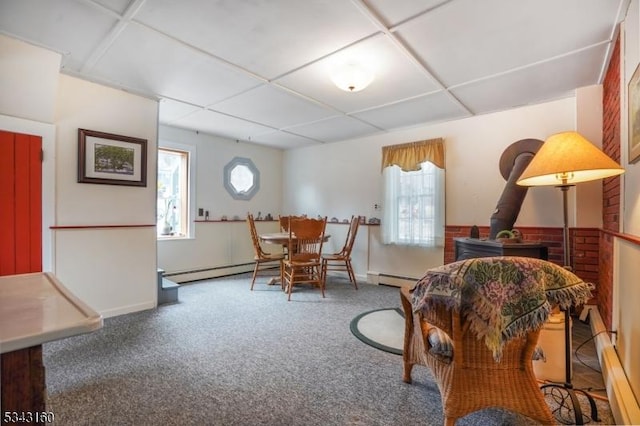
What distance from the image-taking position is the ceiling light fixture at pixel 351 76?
244 centimetres

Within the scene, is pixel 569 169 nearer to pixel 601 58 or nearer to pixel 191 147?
pixel 601 58

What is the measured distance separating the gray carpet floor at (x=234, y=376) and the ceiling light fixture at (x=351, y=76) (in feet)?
6.82

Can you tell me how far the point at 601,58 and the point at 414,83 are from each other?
53.5 inches

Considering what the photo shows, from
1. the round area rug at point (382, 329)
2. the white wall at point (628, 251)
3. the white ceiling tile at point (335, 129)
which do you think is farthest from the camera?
the white ceiling tile at point (335, 129)

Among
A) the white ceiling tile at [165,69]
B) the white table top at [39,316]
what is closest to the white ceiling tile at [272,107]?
the white ceiling tile at [165,69]

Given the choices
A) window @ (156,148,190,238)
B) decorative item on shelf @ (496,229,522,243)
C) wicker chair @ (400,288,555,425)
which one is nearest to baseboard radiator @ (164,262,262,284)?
window @ (156,148,190,238)

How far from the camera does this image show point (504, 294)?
1.18 m

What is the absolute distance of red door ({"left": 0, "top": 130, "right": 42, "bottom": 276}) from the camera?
88.7 inches

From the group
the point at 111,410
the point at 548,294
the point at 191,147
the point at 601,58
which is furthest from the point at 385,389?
the point at 191,147

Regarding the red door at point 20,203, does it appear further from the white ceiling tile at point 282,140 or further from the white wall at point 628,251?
the white wall at point 628,251

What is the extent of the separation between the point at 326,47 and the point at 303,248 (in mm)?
2451

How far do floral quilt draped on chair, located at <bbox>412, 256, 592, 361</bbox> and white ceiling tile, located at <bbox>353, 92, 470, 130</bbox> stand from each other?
2.33 metres

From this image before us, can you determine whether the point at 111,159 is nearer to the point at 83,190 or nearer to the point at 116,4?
the point at 83,190

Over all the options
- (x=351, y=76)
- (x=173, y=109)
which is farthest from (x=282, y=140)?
(x=351, y=76)
